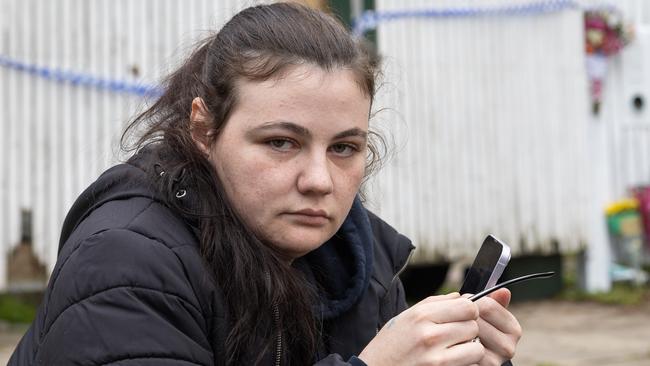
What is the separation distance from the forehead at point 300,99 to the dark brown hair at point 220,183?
2 centimetres

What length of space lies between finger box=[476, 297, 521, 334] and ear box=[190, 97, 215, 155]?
2.14ft

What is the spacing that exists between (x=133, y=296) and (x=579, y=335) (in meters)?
4.50

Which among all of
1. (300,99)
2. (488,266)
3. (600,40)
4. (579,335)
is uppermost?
(300,99)

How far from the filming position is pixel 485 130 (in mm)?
6398

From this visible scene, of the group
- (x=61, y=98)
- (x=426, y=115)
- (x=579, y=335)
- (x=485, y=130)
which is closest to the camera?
(x=61, y=98)

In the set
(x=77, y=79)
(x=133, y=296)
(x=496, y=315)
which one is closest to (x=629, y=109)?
(x=77, y=79)

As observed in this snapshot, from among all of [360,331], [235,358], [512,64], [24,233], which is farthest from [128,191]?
[512,64]

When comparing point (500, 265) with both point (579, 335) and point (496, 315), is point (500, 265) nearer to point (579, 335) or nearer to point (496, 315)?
point (496, 315)

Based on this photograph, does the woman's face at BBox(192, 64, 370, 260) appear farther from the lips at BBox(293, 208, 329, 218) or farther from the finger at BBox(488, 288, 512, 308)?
the finger at BBox(488, 288, 512, 308)

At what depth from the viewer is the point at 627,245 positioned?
23.2 feet

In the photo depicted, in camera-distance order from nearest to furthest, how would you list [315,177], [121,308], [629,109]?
[121,308] < [315,177] < [629,109]

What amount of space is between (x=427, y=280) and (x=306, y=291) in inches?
189

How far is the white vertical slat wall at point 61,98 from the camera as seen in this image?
5191 mm

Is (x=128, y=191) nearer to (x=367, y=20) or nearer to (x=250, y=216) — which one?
(x=250, y=216)
